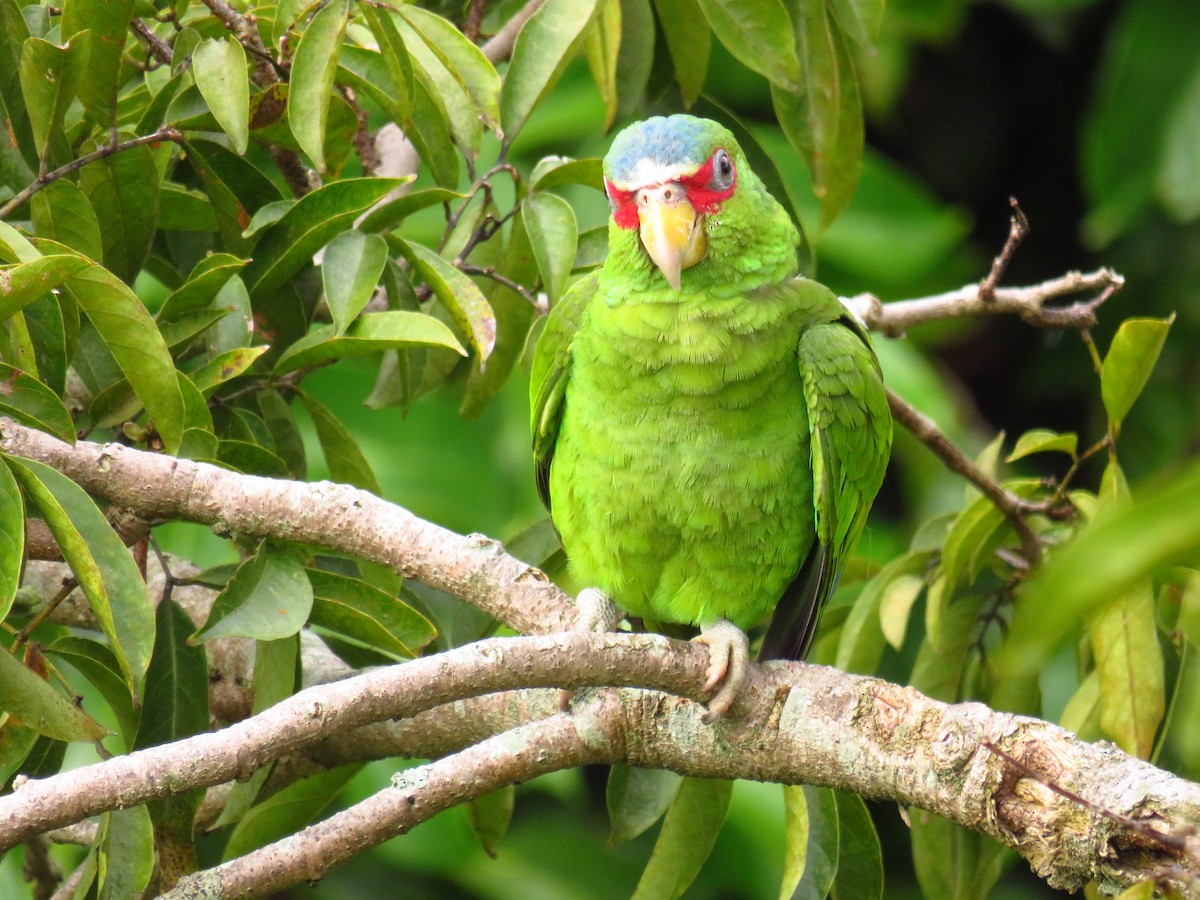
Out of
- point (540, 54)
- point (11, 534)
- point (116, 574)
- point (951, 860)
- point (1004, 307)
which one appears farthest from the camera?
point (1004, 307)

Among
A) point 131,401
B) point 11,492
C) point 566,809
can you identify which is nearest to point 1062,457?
point 566,809

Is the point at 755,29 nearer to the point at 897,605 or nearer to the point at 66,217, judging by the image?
the point at 897,605

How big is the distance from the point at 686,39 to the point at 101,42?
0.98 m

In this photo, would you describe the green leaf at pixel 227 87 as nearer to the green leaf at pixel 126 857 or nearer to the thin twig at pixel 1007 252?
the green leaf at pixel 126 857

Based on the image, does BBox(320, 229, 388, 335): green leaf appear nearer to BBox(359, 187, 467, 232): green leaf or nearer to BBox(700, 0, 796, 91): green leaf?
BBox(359, 187, 467, 232): green leaf

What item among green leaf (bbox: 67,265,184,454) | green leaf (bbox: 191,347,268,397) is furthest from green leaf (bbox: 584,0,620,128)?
green leaf (bbox: 67,265,184,454)

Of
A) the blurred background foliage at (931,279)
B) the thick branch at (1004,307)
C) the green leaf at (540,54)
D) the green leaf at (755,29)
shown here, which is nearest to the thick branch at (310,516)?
the green leaf at (540,54)

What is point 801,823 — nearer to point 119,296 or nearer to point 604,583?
point 604,583

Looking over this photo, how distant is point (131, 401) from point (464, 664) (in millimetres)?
653

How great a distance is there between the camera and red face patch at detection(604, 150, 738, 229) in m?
1.86

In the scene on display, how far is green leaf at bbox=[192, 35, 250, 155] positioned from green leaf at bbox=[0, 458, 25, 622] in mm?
510

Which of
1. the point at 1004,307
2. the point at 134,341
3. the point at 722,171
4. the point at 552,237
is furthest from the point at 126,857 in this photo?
the point at 1004,307

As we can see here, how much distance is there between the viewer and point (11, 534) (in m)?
1.21

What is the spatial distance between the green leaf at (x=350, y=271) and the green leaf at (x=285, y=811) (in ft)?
2.26
